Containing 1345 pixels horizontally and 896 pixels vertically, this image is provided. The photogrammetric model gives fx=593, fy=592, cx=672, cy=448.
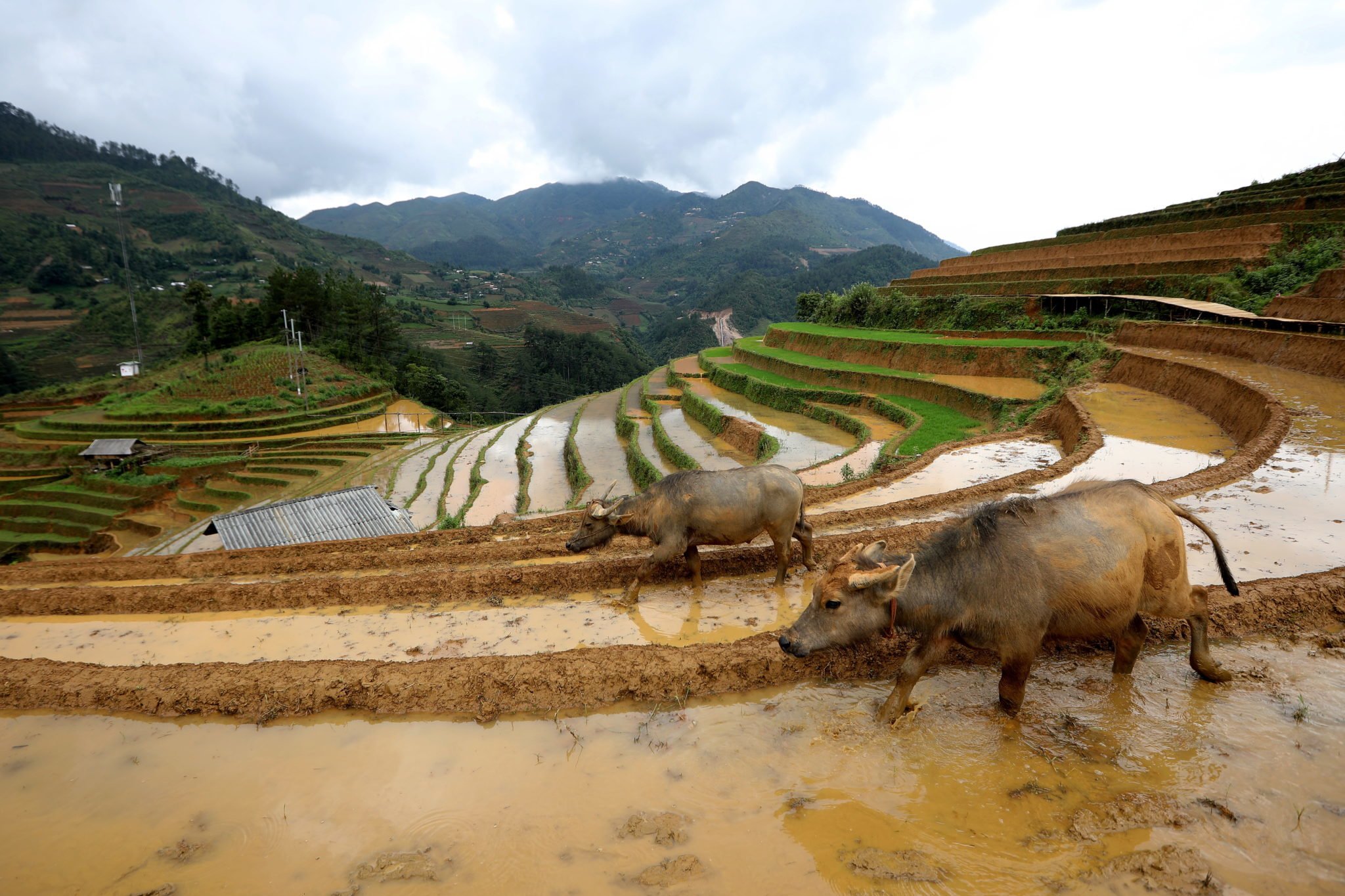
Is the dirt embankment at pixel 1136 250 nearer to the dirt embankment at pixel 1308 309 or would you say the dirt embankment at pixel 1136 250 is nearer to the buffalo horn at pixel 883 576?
the dirt embankment at pixel 1308 309

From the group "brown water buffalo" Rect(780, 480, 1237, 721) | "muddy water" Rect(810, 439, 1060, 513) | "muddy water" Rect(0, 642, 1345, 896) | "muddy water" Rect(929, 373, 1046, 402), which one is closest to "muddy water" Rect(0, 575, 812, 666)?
"muddy water" Rect(0, 642, 1345, 896)

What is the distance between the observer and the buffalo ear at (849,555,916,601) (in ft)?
13.9

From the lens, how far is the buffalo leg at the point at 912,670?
435 centimetres

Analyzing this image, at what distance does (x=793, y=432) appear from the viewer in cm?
2278

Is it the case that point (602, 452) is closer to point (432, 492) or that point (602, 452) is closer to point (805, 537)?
point (432, 492)

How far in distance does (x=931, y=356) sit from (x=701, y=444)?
38.6 feet

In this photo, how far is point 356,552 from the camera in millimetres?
11039

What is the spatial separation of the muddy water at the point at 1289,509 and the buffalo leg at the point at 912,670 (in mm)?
3917

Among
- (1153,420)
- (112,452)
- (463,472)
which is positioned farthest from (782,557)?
(112,452)

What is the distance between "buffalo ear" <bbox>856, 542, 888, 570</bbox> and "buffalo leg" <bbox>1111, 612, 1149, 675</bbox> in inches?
80.8

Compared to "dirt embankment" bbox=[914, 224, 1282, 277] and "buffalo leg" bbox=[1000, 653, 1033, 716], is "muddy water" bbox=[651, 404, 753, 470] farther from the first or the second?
"dirt embankment" bbox=[914, 224, 1282, 277]

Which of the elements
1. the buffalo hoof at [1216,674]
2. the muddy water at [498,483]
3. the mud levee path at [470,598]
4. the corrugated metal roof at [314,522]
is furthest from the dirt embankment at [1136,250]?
the corrugated metal roof at [314,522]

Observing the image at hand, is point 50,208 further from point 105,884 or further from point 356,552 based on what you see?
point 105,884

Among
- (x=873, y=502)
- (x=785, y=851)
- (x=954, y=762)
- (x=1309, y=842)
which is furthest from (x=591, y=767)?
(x=873, y=502)
